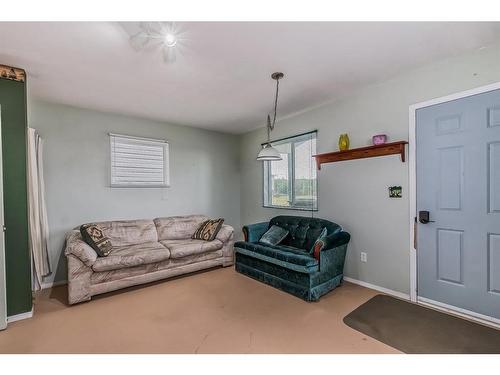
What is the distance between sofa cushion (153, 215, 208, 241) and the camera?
4074mm

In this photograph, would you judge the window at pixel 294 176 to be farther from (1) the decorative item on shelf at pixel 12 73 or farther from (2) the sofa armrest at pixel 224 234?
(1) the decorative item on shelf at pixel 12 73

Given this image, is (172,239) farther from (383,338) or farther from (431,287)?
(431,287)

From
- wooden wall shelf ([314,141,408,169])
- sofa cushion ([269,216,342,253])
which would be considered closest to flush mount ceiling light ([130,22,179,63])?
wooden wall shelf ([314,141,408,169])

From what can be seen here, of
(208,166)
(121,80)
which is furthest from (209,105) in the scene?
(208,166)

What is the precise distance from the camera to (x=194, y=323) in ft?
7.64

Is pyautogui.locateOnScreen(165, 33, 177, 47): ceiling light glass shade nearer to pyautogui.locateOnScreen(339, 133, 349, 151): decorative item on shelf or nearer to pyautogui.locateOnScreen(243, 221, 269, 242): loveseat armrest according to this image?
pyautogui.locateOnScreen(339, 133, 349, 151): decorative item on shelf

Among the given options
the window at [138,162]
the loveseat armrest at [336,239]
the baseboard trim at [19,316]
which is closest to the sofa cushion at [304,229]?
the loveseat armrest at [336,239]

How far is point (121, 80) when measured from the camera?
2797 millimetres

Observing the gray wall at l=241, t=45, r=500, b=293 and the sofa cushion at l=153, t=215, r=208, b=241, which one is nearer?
the gray wall at l=241, t=45, r=500, b=293

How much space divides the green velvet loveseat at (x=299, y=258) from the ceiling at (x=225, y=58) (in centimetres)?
188

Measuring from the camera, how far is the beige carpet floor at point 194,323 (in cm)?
195

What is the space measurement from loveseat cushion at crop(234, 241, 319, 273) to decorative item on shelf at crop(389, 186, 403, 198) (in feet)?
3.97
